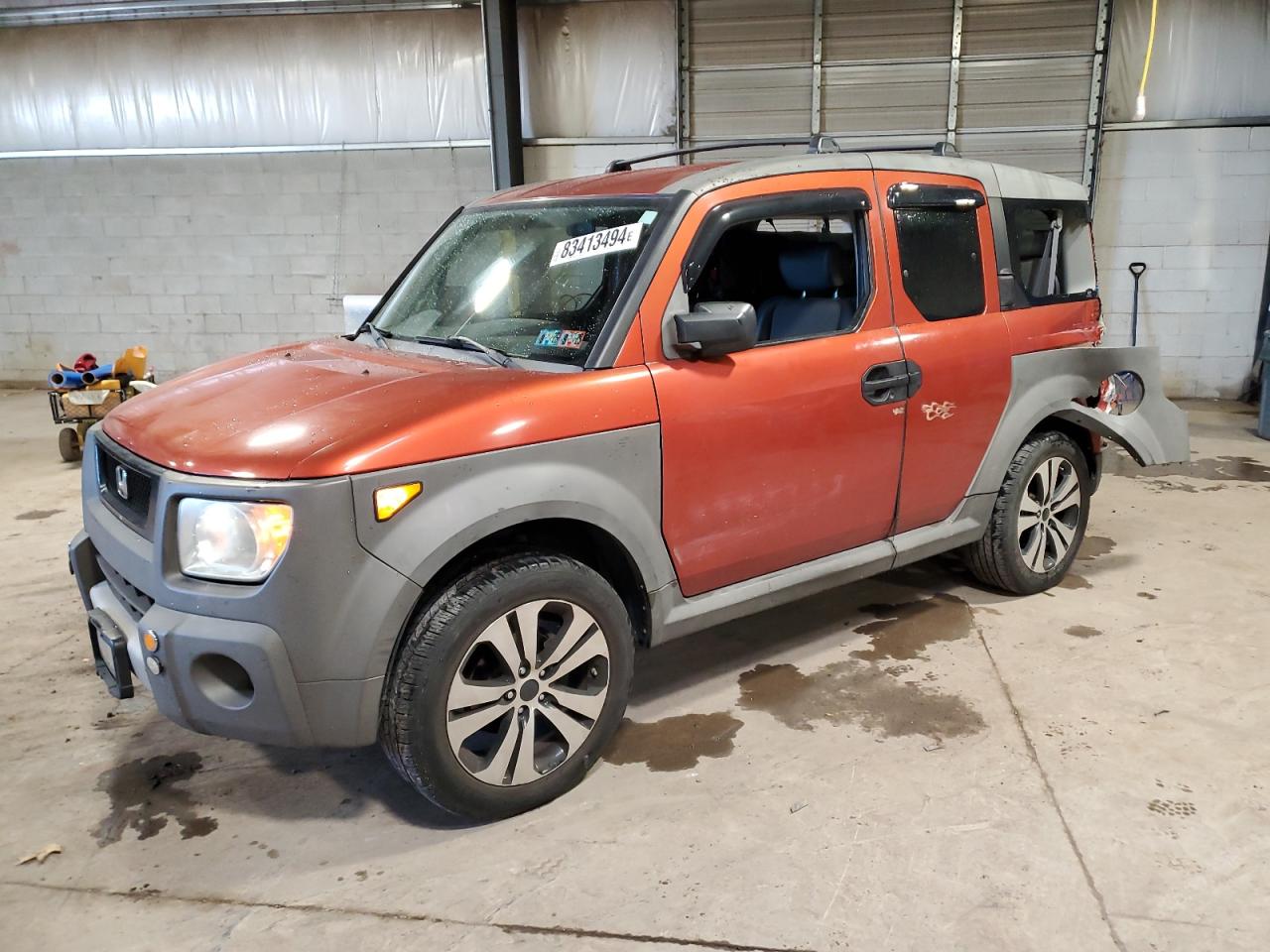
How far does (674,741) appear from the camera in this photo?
9.58 feet

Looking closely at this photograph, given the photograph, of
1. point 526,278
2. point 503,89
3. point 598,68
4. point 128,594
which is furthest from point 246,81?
point 128,594

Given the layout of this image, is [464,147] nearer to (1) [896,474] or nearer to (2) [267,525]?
(1) [896,474]

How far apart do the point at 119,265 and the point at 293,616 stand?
8.96m

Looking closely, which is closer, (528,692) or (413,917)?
(413,917)

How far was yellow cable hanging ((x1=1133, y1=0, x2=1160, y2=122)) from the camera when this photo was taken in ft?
26.1

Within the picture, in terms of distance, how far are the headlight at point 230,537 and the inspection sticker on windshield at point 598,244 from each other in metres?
1.24

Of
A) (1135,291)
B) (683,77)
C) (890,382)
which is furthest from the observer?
(683,77)

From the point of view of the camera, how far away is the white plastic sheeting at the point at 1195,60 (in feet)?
25.8

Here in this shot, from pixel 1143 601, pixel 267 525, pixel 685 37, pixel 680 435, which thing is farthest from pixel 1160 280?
pixel 267 525

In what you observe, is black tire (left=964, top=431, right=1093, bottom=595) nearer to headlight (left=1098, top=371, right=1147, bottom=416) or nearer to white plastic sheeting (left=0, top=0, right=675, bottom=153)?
headlight (left=1098, top=371, right=1147, bottom=416)

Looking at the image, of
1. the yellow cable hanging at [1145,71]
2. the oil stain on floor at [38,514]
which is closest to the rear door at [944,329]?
the oil stain on floor at [38,514]

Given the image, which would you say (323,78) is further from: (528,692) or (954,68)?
(528,692)

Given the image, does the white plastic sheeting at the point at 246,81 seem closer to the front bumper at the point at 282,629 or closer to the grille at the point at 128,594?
the grille at the point at 128,594

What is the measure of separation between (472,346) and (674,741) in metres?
1.39
